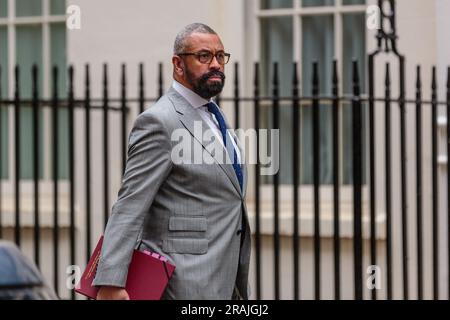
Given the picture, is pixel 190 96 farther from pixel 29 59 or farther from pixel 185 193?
pixel 29 59

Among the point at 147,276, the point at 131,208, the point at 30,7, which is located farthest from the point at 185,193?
the point at 30,7

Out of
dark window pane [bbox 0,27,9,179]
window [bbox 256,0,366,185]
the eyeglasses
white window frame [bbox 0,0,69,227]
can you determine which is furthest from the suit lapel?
dark window pane [bbox 0,27,9,179]

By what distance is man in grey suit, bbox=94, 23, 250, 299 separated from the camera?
4.11m

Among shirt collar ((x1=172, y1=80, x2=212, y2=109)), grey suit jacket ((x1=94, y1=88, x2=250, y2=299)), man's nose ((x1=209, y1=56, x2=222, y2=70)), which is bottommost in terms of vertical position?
grey suit jacket ((x1=94, y1=88, x2=250, y2=299))

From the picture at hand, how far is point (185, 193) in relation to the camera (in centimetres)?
415

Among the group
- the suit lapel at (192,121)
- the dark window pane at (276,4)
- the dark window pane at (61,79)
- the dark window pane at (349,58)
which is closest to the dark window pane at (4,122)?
the dark window pane at (61,79)

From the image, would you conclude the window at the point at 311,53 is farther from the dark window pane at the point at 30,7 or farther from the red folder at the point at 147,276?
the red folder at the point at 147,276

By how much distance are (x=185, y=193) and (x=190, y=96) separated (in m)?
0.38

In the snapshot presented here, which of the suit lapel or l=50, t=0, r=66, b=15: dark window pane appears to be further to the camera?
l=50, t=0, r=66, b=15: dark window pane

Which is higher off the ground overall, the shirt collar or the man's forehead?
the man's forehead

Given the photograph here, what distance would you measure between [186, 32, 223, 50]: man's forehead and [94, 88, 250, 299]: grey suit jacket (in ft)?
0.90

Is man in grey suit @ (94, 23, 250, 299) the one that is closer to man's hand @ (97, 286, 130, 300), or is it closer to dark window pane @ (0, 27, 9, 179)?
man's hand @ (97, 286, 130, 300)

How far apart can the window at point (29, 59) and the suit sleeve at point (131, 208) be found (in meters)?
5.11
